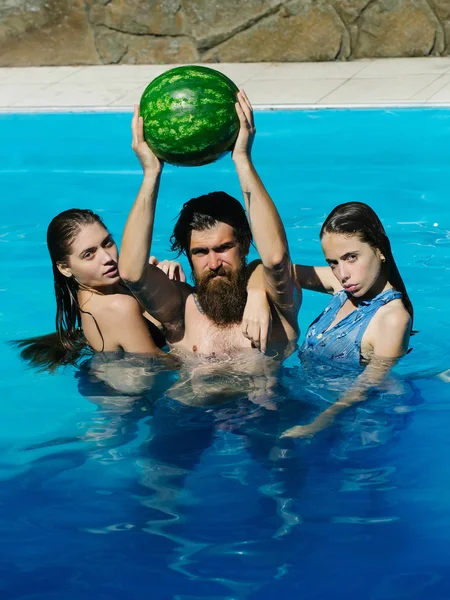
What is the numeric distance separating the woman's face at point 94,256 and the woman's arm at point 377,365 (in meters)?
1.23

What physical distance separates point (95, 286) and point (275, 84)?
6.13 meters

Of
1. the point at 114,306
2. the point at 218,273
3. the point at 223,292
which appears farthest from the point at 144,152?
the point at 114,306

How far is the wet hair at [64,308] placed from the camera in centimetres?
491

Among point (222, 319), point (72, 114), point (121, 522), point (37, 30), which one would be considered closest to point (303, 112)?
point (72, 114)

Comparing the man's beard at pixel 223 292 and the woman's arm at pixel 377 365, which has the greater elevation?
the man's beard at pixel 223 292

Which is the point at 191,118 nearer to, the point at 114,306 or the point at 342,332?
the point at 114,306

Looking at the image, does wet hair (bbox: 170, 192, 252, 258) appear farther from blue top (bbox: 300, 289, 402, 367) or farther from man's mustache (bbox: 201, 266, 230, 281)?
blue top (bbox: 300, 289, 402, 367)

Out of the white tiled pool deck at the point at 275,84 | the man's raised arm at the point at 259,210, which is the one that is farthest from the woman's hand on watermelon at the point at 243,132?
the white tiled pool deck at the point at 275,84

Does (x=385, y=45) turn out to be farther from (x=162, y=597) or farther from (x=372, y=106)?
(x=162, y=597)

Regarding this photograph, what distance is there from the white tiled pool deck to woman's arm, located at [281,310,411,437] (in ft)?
16.8

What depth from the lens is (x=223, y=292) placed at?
15.3 feet

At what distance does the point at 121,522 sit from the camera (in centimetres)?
442

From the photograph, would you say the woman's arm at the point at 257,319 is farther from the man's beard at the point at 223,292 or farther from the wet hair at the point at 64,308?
the wet hair at the point at 64,308

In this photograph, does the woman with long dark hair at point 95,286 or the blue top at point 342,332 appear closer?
the blue top at point 342,332
